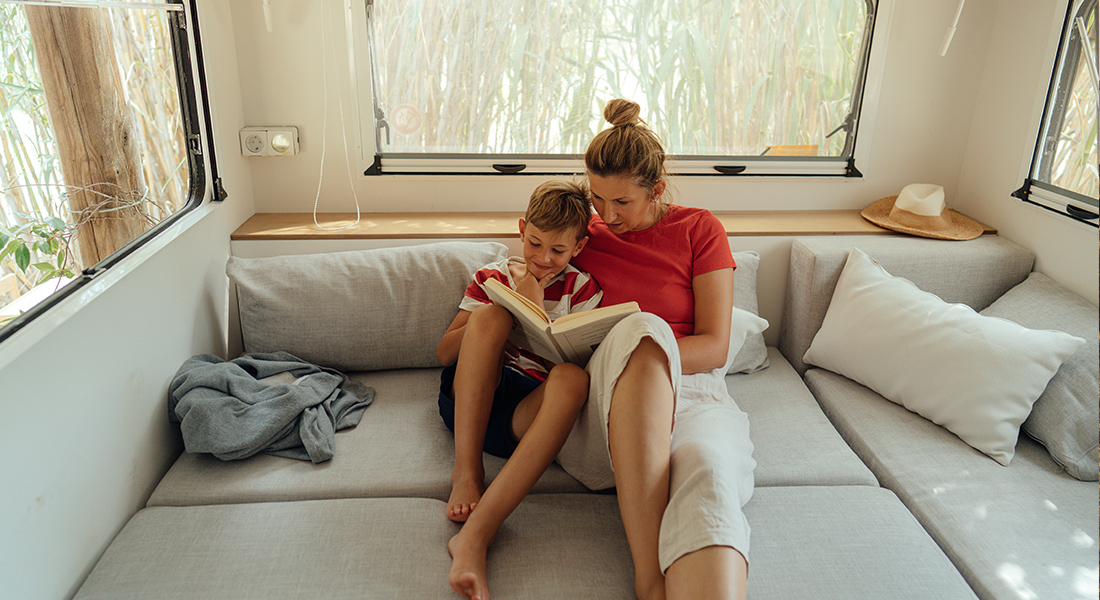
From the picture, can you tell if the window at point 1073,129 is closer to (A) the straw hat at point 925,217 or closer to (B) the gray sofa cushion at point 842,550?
(A) the straw hat at point 925,217

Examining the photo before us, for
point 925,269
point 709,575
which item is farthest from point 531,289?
point 925,269

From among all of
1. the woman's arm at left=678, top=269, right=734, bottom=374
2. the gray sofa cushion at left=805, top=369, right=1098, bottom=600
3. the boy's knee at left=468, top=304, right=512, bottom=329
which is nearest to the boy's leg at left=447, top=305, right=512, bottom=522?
the boy's knee at left=468, top=304, right=512, bottom=329

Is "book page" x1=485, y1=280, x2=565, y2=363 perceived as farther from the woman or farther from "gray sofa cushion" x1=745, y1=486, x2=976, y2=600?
"gray sofa cushion" x1=745, y1=486, x2=976, y2=600

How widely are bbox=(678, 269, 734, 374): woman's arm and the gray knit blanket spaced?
85cm

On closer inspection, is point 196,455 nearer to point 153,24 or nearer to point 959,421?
point 153,24

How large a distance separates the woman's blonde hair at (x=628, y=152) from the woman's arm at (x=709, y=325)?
0.28 metres

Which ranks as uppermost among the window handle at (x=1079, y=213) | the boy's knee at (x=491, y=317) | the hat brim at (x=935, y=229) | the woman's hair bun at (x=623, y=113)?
the woman's hair bun at (x=623, y=113)

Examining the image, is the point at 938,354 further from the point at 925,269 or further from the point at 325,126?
the point at 325,126

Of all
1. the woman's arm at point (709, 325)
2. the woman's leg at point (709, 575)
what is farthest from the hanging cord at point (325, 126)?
the woman's leg at point (709, 575)

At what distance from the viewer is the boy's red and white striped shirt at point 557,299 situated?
5.67 feet

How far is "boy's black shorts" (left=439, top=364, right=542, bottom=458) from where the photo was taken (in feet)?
5.34

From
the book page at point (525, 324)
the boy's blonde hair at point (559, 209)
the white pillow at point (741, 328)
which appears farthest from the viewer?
the white pillow at point (741, 328)

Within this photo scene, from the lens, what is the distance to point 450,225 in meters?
2.27

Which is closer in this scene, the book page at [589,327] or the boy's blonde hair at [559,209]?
the book page at [589,327]
